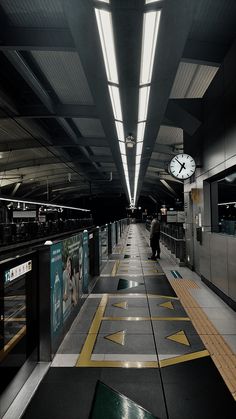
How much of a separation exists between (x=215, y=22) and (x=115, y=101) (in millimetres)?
2087

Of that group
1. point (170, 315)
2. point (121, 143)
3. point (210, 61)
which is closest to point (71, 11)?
point (210, 61)

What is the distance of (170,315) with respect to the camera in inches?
203

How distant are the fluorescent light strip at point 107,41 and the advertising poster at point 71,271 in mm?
2412

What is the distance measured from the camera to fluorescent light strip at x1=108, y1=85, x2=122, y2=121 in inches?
195

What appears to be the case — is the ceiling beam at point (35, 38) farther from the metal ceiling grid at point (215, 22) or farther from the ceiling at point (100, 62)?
the metal ceiling grid at point (215, 22)

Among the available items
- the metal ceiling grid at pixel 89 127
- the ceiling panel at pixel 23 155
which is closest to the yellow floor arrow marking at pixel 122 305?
the metal ceiling grid at pixel 89 127

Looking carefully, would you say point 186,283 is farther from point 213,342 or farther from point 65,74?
point 65,74

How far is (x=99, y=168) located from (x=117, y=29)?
21.1 metres

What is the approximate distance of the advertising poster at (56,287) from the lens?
148 inches

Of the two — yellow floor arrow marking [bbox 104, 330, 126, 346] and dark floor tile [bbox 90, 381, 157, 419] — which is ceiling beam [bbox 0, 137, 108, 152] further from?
dark floor tile [bbox 90, 381, 157, 419]

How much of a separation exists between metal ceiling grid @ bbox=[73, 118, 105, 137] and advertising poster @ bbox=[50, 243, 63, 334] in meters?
8.44

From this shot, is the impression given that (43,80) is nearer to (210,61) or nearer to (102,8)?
(210,61)

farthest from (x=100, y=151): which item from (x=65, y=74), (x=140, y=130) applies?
(x=140, y=130)

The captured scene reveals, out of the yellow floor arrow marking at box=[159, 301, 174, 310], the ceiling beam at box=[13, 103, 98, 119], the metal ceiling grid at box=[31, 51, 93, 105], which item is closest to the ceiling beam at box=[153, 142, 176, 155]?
the ceiling beam at box=[13, 103, 98, 119]
